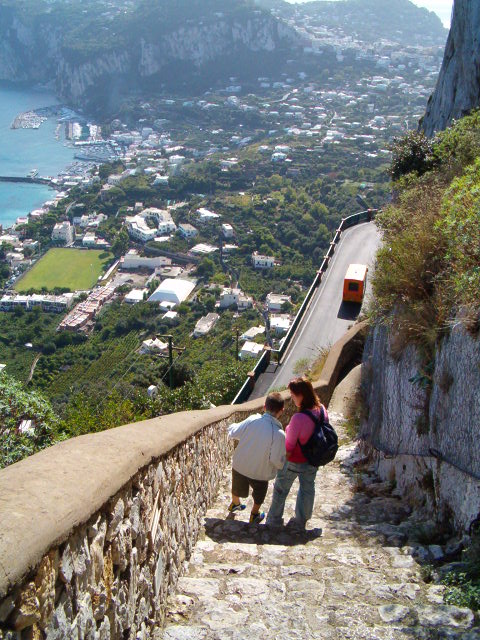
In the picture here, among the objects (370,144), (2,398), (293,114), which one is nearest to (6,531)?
(2,398)

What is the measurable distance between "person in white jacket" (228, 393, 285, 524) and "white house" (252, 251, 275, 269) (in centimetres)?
4329

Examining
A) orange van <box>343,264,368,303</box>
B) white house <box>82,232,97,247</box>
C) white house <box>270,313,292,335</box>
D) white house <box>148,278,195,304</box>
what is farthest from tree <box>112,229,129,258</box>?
orange van <box>343,264,368,303</box>

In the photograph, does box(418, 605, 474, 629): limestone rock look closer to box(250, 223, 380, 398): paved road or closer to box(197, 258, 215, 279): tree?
box(250, 223, 380, 398): paved road

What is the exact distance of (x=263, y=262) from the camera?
1890 inches

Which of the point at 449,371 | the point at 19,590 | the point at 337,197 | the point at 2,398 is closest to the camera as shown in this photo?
the point at 19,590

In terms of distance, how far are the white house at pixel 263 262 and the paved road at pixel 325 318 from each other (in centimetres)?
2610

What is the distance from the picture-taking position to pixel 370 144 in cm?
7875

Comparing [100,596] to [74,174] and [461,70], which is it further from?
[74,174]

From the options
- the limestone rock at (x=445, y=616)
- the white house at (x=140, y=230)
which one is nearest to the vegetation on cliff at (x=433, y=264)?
the limestone rock at (x=445, y=616)

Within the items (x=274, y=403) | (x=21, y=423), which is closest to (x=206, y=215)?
(x=21, y=423)

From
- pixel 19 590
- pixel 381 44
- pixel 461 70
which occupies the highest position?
pixel 381 44

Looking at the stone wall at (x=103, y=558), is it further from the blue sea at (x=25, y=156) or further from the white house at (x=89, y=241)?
the blue sea at (x=25, y=156)

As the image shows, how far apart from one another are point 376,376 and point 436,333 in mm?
2268

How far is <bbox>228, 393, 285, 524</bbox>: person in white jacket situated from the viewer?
4289mm
